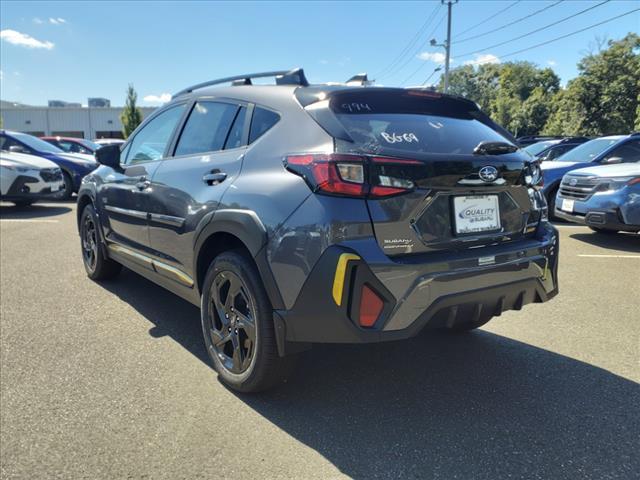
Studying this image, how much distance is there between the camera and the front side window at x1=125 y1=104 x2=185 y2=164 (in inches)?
153

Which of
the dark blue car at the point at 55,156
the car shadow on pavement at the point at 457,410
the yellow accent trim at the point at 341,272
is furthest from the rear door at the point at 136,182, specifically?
the dark blue car at the point at 55,156

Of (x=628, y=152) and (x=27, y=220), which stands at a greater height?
(x=628, y=152)

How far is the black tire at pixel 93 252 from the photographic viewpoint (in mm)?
4926

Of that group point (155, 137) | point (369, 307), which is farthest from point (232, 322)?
point (155, 137)

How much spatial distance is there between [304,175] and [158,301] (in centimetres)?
278

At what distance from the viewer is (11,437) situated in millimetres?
2465

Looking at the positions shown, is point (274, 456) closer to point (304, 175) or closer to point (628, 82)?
point (304, 175)

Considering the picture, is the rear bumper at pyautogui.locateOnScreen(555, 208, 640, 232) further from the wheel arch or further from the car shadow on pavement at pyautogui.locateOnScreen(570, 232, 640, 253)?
the wheel arch

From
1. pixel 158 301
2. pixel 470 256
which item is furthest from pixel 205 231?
pixel 158 301

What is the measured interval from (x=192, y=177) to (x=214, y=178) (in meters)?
0.31

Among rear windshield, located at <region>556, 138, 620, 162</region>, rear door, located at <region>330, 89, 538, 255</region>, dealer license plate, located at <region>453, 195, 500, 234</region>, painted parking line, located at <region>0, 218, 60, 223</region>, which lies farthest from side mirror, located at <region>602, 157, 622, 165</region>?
painted parking line, located at <region>0, 218, 60, 223</region>

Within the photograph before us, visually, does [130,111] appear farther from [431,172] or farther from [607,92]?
[431,172]

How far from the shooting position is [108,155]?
14.3 ft

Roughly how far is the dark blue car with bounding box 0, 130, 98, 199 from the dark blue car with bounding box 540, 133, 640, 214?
10.1m
